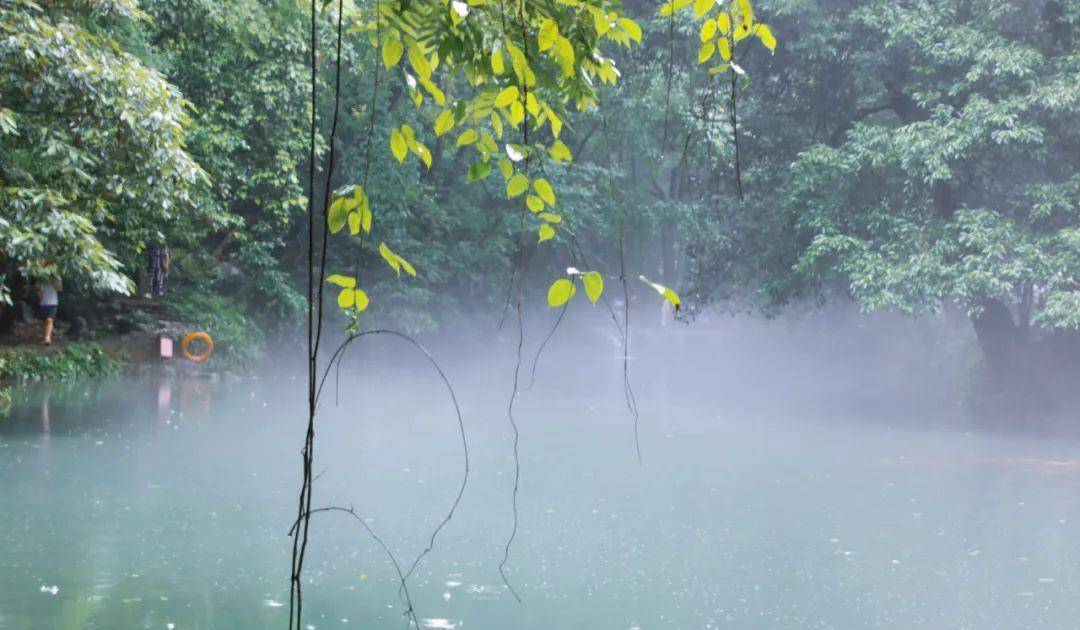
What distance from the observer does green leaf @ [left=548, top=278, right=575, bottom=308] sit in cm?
196

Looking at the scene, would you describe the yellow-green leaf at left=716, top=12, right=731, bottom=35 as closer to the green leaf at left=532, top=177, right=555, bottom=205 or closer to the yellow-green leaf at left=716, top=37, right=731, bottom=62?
the yellow-green leaf at left=716, top=37, right=731, bottom=62

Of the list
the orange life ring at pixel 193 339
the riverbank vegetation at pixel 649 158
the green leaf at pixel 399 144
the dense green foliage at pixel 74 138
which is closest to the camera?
the green leaf at pixel 399 144

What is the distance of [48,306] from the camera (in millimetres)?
14836

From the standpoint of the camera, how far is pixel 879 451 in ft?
38.9

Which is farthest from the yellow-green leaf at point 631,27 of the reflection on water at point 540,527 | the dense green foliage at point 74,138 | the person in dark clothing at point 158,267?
the person in dark clothing at point 158,267

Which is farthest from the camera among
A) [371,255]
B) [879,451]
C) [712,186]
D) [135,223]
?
[371,255]

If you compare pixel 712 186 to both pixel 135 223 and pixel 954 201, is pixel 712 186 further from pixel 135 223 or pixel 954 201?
pixel 135 223

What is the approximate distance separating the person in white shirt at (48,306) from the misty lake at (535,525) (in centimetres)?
195

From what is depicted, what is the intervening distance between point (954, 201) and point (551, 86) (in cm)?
1361

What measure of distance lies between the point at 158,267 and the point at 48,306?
186 centimetres

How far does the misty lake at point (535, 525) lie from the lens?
5.46m

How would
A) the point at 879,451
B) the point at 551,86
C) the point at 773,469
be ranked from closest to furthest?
the point at 551,86 < the point at 773,469 < the point at 879,451

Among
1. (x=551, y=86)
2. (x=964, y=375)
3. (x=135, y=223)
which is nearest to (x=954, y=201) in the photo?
(x=964, y=375)

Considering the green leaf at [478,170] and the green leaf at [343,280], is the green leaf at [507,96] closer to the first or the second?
the green leaf at [478,170]
